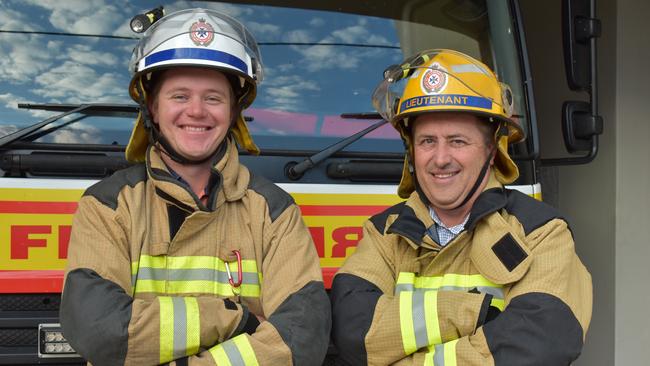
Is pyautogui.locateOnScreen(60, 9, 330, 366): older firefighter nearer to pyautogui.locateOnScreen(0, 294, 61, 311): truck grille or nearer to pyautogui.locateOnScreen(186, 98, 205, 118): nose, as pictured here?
pyautogui.locateOnScreen(186, 98, 205, 118): nose

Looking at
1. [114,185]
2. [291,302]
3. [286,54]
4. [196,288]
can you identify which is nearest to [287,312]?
[291,302]

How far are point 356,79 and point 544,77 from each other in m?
2.31

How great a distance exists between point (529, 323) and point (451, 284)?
31cm

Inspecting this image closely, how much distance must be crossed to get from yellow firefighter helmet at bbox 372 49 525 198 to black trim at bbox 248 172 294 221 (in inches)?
17.2

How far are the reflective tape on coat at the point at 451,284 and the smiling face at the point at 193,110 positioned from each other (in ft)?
2.30

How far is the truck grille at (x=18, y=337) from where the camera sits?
7.77ft

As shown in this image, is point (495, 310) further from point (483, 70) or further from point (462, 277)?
point (483, 70)

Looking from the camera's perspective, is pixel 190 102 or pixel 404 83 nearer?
pixel 190 102

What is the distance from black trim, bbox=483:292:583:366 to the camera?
75.0 inches

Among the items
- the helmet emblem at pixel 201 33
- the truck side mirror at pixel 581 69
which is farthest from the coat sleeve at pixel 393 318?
the truck side mirror at pixel 581 69

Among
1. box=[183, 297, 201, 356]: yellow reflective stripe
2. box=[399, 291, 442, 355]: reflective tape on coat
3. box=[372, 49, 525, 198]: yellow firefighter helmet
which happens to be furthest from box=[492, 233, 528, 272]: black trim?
box=[183, 297, 201, 356]: yellow reflective stripe

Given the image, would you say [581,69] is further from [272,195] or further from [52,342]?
[52,342]

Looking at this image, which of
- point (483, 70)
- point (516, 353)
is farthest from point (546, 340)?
point (483, 70)

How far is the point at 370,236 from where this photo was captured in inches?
92.5
